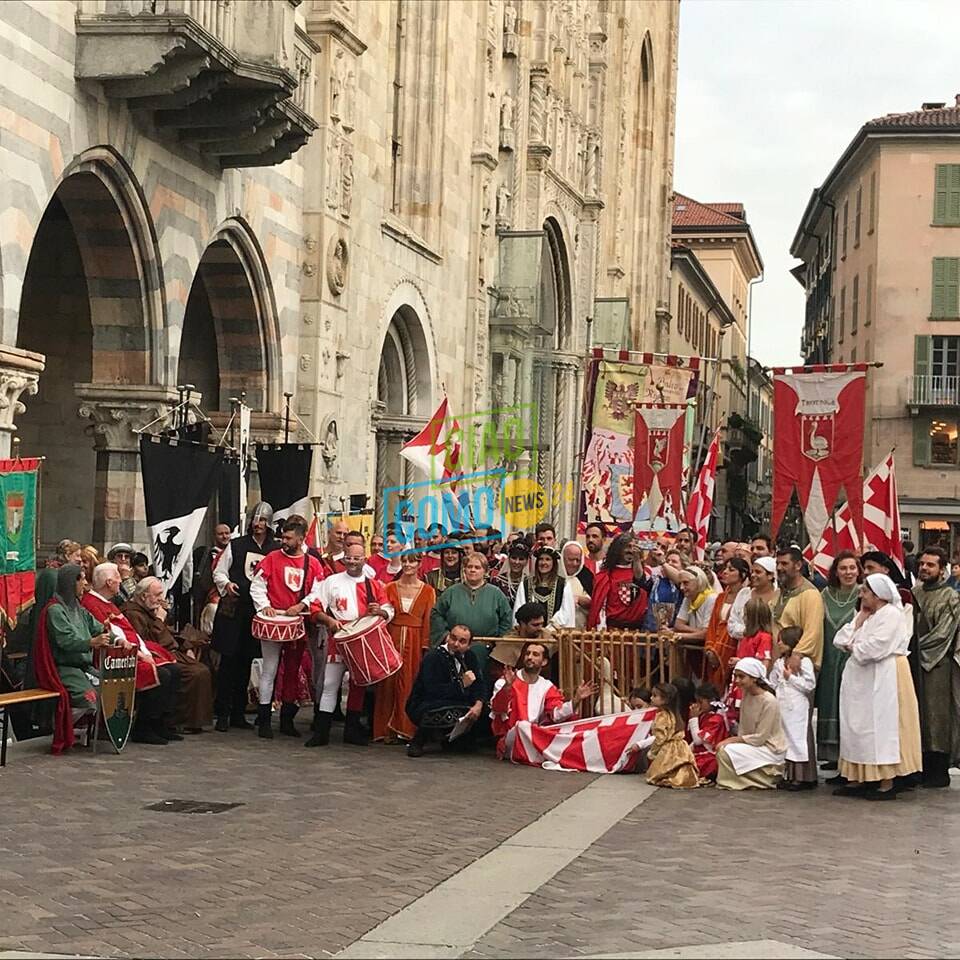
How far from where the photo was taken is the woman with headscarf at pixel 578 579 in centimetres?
1436

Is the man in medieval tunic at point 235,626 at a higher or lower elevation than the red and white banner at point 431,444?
lower

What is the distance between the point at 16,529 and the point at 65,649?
100 cm

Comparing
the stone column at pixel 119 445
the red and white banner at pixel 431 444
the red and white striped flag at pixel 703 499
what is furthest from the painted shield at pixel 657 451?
the stone column at pixel 119 445

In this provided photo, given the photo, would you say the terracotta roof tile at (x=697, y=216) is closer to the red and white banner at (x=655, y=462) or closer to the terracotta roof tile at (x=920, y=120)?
the terracotta roof tile at (x=920, y=120)

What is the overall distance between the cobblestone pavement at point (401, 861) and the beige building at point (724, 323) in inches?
2296

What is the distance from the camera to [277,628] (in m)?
14.1

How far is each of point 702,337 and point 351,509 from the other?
57.7 m

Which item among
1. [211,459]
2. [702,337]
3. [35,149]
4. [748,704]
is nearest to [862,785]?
[748,704]

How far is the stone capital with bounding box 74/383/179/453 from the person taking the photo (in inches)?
665

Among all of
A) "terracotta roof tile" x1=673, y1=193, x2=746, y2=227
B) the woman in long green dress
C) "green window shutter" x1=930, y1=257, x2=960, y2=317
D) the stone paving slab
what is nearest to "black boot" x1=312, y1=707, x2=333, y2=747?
the stone paving slab

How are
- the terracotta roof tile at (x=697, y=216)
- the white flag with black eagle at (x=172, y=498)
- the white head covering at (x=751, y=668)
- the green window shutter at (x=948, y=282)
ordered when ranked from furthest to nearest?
1. the terracotta roof tile at (x=697, y=216)
2. the green window shutter at (x=948, y=282)
3. the white flag with black eagle at (x=172, y=498)
4. the white head covering at (x=751, y=668)

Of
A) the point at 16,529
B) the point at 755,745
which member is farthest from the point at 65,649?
the point at 755,745

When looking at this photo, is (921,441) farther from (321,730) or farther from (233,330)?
(321,730)

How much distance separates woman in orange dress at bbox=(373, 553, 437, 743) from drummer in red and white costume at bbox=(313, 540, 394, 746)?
186 mm
